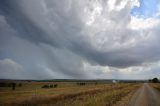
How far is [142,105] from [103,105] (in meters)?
4.18

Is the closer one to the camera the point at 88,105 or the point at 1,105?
the point at 88,105

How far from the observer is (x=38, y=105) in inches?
1118

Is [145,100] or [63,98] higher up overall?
[63,98]

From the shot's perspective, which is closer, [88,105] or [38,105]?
[88,105]

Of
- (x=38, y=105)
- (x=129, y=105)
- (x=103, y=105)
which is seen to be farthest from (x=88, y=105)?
(x=38, y=105)

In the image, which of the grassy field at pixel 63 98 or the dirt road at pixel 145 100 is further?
the grassy field at pixel 63 98

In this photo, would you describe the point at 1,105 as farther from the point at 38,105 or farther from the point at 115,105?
the point at 115,105

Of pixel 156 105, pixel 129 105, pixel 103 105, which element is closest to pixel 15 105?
pixel 103 105

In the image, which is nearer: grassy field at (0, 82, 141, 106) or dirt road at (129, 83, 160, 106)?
dirt road at (129, 83, 160, 106)

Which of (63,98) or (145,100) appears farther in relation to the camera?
(63,98)

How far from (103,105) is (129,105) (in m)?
2.85

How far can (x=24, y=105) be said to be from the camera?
28906mm

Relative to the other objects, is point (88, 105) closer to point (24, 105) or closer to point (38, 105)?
point (38, 105)

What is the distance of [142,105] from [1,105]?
61.2 ft
